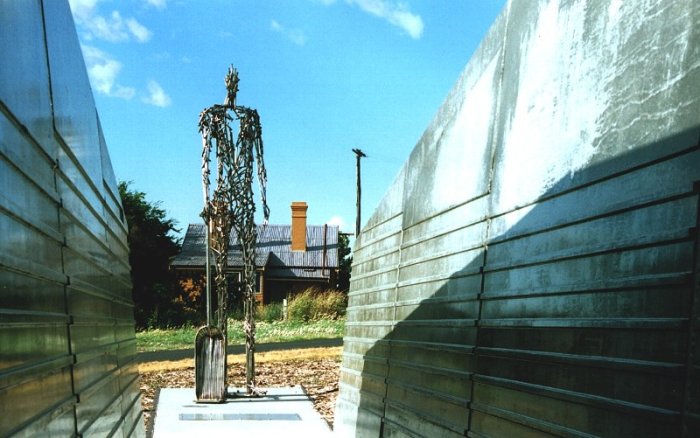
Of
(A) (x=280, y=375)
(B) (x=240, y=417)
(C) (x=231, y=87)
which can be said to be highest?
(C) (x=231, y=87)

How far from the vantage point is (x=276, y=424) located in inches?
411

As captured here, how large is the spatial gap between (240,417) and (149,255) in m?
25.8

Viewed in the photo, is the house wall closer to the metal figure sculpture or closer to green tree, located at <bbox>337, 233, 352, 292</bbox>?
the metal figure sculpture

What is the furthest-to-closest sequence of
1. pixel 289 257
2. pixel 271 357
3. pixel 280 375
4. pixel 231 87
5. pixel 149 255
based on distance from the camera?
pixel 289 257 < pixel 149 255 < pixel 271 357 < pixel 280 375 < pixel 231 87

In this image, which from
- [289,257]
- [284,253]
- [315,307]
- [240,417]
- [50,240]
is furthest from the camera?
[284,253]

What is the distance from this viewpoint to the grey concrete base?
9.95 meters

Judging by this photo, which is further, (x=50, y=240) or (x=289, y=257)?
(x=289, y=257)

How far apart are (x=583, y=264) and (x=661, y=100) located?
34.6 inches

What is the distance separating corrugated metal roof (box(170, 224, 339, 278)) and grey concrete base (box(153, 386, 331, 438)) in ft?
77.2

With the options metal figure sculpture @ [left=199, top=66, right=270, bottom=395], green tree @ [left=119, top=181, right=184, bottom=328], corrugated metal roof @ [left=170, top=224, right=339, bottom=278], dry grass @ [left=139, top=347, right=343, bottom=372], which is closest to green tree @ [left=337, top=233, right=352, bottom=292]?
corrugated metal roof @ [left=170, top=224, right=339, bottom=278]

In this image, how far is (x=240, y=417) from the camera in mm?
10914

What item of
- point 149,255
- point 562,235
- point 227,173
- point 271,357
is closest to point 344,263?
point 149,255

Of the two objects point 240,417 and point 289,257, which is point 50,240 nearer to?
point 240,417

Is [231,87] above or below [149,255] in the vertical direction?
above
